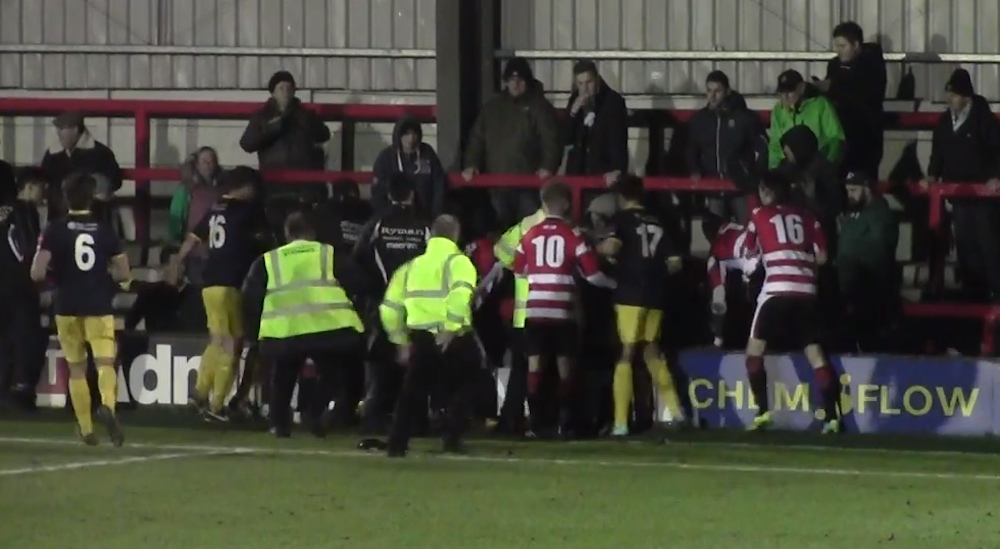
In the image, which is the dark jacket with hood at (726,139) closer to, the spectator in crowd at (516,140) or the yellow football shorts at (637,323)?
the spectator in crowd at (516,140)

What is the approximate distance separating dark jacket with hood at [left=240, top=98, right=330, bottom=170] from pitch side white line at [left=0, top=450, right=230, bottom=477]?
480cm

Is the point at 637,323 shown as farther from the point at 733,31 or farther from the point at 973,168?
the point at 733,31

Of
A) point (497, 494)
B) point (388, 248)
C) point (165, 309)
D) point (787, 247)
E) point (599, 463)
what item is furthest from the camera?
point (165, 309)

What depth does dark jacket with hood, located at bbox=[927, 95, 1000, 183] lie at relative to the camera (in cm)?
1812

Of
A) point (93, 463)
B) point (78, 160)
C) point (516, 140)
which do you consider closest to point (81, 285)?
point (93, 463)

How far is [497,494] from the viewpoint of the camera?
13.2 meters

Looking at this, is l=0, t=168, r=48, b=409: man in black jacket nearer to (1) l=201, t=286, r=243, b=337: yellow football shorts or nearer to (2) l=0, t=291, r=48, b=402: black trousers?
(2) l=0, t=291, r=48, b=402: black trousers

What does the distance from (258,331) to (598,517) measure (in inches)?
259

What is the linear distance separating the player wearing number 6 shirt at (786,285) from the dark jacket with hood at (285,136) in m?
4.72

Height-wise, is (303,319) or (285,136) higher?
(285,136)

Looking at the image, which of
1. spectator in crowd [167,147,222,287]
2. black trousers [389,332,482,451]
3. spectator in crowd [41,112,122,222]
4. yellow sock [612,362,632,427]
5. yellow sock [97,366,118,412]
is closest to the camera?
black trousers [389,332,482,451]

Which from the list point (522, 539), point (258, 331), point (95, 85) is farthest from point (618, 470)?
point (95, 85)

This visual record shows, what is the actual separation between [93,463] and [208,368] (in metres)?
3.37

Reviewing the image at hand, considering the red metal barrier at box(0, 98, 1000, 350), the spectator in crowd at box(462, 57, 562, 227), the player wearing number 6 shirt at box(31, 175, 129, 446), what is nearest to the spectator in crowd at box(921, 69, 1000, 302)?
the red metal barrier at box(0, 98, 1000, 350)
